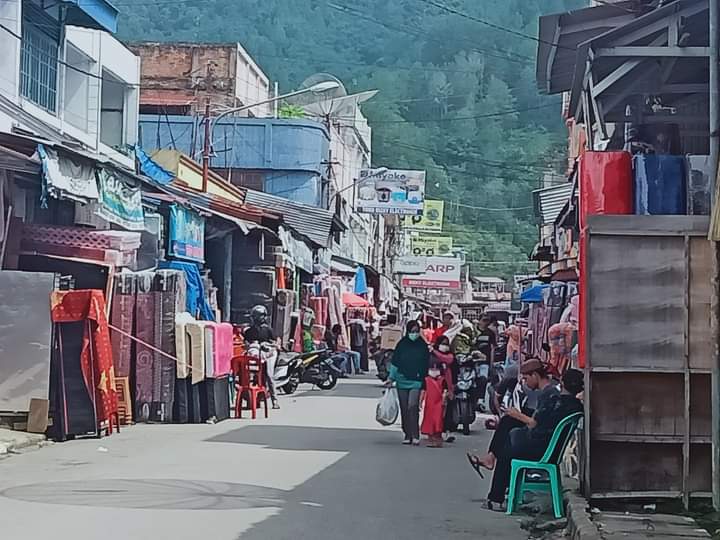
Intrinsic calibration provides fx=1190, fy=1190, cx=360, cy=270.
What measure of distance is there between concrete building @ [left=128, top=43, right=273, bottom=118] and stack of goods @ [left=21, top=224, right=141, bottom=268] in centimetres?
3301

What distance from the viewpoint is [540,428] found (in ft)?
37.2

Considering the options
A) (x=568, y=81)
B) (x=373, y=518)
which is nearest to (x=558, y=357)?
Result: (x=568, y=81)

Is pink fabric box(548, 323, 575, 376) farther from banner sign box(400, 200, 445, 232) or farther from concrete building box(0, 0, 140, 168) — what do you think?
banner sign box(400, 200, 445, 232)

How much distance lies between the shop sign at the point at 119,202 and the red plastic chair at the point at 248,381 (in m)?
2.98

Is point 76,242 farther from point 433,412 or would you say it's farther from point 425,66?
point 425,66

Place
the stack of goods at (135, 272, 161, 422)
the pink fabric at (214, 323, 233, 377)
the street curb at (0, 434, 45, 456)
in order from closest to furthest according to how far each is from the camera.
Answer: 1. the street curb at (0, 434, 45, 456)
2. the stack of goods at (135, 272, 161, 422)
3. the pink fabric at (214, 323, 233, 377)

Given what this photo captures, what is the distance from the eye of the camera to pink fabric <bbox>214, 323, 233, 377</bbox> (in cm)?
2009

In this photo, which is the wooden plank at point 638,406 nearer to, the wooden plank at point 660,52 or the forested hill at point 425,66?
the wooden plank at point 660,52

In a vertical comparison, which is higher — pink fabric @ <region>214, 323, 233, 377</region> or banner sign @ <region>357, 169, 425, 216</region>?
banner sign @ <region>357, 169, 425, 216</region>

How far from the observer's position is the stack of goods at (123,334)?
18.9 metres

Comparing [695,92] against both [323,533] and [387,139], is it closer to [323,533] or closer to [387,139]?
[323,533]

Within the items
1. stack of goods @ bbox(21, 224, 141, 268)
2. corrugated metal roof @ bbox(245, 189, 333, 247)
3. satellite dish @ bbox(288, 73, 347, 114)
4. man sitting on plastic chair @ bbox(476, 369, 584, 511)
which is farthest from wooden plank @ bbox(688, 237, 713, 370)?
satellite dish @ bbox(288, 73, 347, 114)

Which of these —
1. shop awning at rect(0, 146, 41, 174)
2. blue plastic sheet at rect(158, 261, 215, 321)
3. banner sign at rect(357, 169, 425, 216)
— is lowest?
blue plastic sheet at rect(158, 261, 215, 321)

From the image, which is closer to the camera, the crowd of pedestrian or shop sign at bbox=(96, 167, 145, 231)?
the crowd of pedestrian
